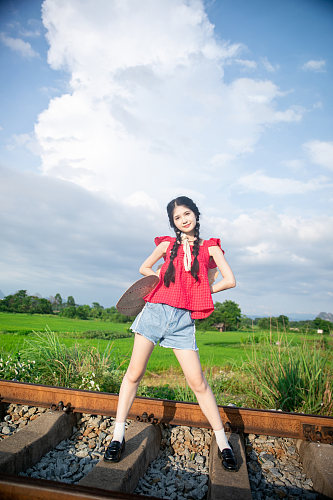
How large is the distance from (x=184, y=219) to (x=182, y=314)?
2.69 ft

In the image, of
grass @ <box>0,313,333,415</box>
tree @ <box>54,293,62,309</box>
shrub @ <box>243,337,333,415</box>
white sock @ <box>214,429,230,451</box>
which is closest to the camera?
white sock @ <box>214,429,230,451</box>

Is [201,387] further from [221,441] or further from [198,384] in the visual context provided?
[221,441]

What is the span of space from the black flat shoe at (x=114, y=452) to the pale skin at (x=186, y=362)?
0.63ft

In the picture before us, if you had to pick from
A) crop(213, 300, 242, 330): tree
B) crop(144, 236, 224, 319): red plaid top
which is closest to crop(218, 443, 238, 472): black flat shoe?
crop(144, 236, 224, 319): red plaid top

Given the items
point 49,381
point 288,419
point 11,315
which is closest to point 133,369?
point 288,419

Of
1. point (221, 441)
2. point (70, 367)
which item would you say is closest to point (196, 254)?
point (221, 441)

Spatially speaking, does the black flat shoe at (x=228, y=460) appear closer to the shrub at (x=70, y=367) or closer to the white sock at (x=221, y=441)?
the white sock at (x=221, y=441)

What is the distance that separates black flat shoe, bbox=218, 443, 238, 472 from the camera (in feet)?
7.43

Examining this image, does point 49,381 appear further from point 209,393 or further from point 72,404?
point 209,393

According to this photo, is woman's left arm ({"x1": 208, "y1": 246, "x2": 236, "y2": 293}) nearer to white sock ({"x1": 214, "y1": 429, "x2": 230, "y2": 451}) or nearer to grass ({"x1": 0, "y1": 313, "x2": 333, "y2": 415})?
white sock ({"x1": 214, "y1": 429, "x2": 230, "y2": 451})

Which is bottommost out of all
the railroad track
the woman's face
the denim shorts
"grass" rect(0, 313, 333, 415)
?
the railroad track

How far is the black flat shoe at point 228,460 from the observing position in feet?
7.43

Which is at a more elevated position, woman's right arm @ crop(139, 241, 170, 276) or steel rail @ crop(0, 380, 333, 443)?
woman's right arm @ crop(139, 241, 170, 276)

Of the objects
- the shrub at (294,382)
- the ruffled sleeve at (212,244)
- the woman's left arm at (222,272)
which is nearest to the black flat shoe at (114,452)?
the woman's left arm at (222,272)
